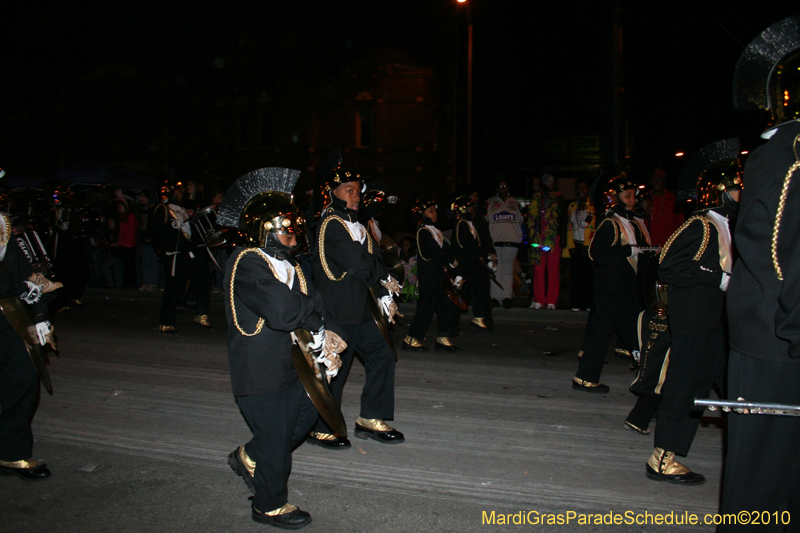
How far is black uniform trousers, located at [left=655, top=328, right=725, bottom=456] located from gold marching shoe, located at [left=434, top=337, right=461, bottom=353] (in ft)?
13.5

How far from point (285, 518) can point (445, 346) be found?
476 centimetres

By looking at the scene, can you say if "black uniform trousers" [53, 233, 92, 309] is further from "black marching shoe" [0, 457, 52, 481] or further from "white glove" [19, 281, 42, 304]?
"black marching shoe" [0, 457, 52, 481]

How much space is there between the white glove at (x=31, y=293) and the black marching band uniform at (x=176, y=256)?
16.9 feet

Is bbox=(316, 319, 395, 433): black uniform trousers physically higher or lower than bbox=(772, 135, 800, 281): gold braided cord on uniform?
lower

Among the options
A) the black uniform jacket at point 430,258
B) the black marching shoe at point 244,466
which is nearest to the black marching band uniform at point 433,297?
the black uniform jacket at point 430,258

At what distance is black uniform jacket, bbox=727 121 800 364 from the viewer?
7.47 ft

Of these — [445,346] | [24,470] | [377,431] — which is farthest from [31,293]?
[445,346]

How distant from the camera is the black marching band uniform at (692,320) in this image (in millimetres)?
3818

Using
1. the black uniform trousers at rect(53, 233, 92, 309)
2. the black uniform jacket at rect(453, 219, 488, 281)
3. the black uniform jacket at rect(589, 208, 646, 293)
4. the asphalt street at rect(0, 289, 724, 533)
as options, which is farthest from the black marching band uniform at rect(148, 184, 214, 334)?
the black uniform jacket at rect(589, 208, 646, 293)

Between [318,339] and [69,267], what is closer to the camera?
[318,339]

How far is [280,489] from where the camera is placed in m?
3.35

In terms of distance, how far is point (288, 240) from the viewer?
11.5 ft

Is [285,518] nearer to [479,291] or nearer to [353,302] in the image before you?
[353,302]

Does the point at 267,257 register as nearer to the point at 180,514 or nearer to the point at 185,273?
the point at 180,514
